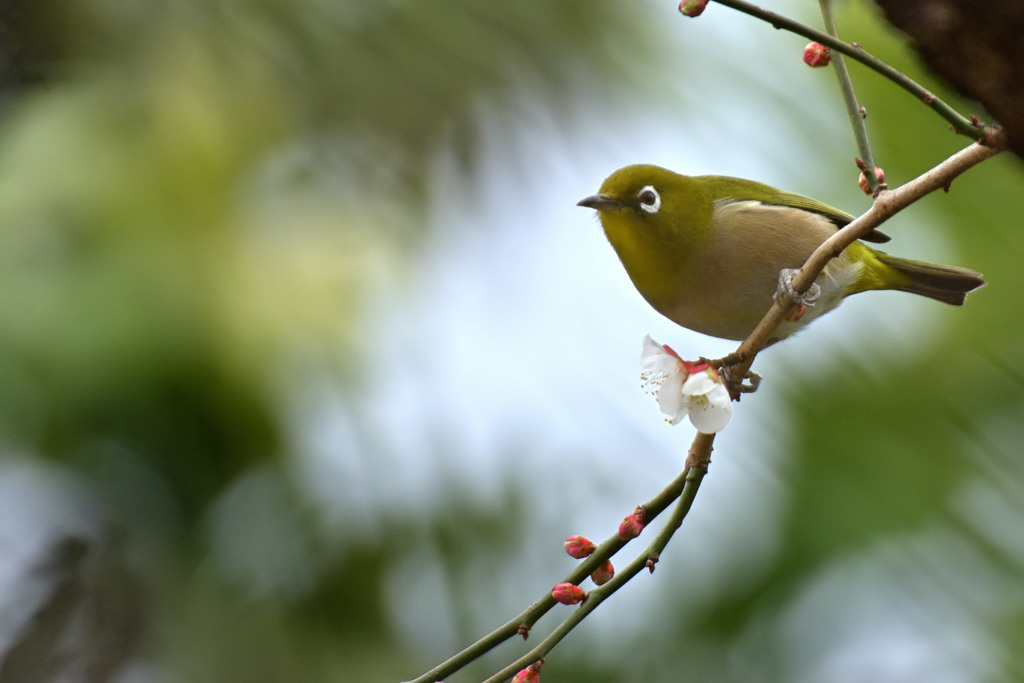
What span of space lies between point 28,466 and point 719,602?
2.81 metres

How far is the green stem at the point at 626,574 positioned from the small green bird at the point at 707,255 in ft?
2.82

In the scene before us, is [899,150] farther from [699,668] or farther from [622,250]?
[699,668]

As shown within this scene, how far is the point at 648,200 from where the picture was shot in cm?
233

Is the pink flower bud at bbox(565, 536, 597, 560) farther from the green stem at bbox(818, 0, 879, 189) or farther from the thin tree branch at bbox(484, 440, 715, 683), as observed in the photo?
the green stem at bbox(818, 0, 879, 189)

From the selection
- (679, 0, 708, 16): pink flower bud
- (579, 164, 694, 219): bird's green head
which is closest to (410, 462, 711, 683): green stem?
(679, 0, 708, 16): pink flower bud

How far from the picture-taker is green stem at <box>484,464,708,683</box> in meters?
1.38

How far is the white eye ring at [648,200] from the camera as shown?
91.0 inches

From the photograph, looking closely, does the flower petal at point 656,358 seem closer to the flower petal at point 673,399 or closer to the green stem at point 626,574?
the flower petal at point 673,399

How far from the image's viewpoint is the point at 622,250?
2344mm

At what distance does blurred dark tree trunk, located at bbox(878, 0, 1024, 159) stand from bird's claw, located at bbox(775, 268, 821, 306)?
71 cm

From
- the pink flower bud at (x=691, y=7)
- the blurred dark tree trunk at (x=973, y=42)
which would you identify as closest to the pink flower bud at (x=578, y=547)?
the pink flower bud at (x=691, y=7)

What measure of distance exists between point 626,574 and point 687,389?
0.32m

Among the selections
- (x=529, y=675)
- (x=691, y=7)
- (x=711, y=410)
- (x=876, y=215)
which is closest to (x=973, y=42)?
(x=876, y=215)

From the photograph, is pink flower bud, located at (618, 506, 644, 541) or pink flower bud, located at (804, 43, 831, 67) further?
pink flower bud, located at (804, 43, 831, 67)
